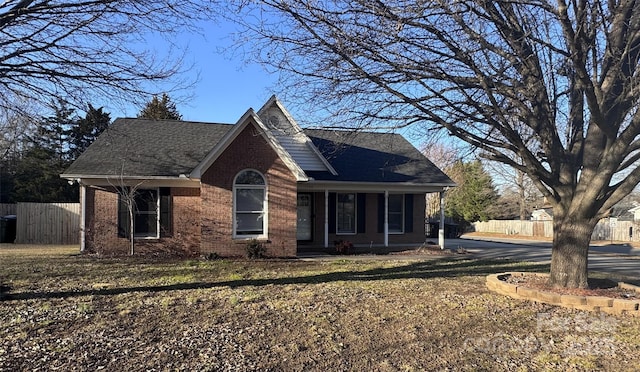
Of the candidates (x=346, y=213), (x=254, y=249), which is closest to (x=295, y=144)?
(x=346, y=213)

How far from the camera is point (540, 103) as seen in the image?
27.9 ft

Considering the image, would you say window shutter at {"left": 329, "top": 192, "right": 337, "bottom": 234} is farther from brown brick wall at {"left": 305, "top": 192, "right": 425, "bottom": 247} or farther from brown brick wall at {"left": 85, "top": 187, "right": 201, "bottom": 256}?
brown brick wall at {"left": 85, "top": 187, "right": 201, "bottom": 256}

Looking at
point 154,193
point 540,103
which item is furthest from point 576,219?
point 154,193

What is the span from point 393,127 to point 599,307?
4.59 meters

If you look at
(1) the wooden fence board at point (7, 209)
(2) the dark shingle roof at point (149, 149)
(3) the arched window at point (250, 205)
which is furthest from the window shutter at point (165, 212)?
(1) the wooden fence board at point (7, 209)

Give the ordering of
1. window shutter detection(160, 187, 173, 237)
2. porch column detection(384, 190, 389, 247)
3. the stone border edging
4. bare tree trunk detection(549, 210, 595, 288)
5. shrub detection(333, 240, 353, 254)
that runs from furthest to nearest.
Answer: porch column detection(384, 190, 389, 247) → shrub detection(333, 240, 353, 254) → window shutter detection(160, 187, 173, 237) → bare tree trunk detection(549, 210, 595, 288) → the stone border edging

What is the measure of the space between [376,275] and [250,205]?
5.32 metres

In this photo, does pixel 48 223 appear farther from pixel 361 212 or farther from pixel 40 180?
pixel 361 212

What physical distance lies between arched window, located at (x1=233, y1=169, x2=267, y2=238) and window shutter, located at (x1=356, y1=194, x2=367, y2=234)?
4894 millimetres

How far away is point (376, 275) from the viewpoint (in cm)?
1110

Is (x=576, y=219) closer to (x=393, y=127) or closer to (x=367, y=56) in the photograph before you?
(x=393, y=127)

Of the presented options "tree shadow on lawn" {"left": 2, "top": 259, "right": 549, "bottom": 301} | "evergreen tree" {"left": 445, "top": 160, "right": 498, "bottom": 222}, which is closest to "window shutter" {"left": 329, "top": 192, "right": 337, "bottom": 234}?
"tree shadow on lawn" {"left": 2, "top": 259, "right": 549, "bottom": 301}

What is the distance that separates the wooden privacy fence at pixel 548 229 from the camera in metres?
33.8

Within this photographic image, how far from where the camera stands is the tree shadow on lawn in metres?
8.45
